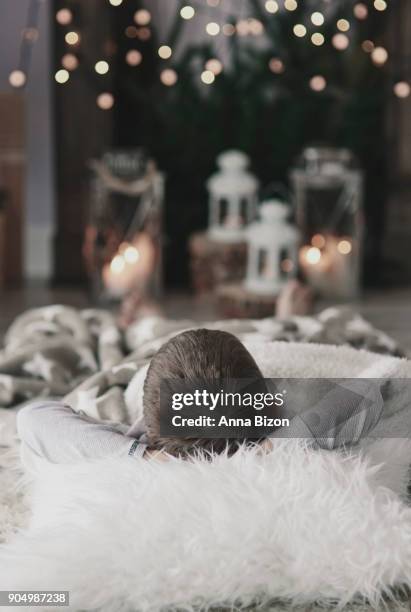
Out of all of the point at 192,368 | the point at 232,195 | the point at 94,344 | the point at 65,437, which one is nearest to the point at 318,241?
the point at 232,195

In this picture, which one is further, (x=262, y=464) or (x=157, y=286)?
(x=157, y=286)

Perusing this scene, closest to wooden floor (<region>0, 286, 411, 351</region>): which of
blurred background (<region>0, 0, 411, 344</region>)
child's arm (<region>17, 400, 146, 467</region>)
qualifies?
blurred background (<region>0, 0, 411, 344</region>)

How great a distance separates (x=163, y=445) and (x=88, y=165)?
2.97 meters

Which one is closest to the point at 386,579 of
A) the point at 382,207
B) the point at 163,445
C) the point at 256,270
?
the point at 163,445

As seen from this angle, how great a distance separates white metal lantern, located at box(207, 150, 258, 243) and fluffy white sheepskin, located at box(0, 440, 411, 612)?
275cm

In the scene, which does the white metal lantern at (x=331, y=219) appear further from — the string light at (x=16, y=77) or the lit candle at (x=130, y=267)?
the string light at (x=16, y=77)

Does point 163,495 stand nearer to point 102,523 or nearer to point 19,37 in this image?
point 102,523

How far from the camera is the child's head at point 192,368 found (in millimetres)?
1192

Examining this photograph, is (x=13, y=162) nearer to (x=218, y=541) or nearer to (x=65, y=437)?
(x=65, y=437)

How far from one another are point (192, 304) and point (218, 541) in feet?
9.09

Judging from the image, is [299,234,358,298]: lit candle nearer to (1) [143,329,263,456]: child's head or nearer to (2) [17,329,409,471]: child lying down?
(2) [17,329,409,471]: child lying down

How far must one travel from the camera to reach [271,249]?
3523 millimetres

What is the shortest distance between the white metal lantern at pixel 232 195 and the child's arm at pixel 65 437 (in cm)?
254

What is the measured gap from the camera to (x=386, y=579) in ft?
3.73
